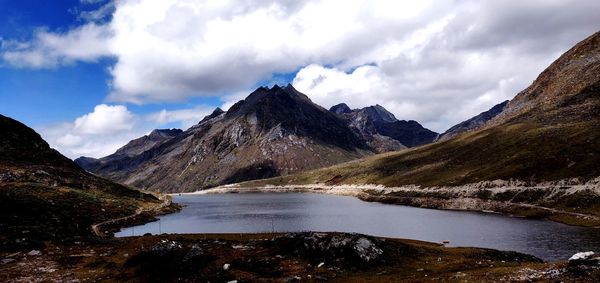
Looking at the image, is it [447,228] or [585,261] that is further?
[447,228]

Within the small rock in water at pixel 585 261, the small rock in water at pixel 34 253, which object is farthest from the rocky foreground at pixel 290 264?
the small rock in water at pixel 34 253

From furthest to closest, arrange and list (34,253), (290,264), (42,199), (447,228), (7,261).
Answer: (42,199) < (447,228) < (34,253) < (7,261) < (290,264)

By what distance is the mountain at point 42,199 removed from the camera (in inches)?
3312

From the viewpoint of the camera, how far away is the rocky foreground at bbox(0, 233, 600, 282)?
1821 inches

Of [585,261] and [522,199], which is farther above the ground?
[585,261]

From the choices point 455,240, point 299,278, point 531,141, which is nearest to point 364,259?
point 299,278

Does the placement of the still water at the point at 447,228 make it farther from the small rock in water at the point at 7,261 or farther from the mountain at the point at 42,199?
the small rock in water at the point at 7,261

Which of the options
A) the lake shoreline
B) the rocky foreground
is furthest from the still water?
the rocky foreground

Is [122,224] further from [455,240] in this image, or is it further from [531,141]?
[531,141]

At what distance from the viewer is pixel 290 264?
5384 centimetres

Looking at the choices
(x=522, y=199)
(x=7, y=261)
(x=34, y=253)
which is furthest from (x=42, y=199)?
(x=522, y=199)

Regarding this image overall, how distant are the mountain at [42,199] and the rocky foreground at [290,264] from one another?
19.7 metres

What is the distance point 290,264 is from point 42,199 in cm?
9235

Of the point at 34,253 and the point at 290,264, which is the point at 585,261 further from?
the point at 34,253
